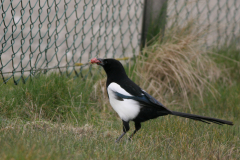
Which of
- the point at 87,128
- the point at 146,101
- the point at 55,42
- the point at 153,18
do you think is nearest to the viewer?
the point at 146,101

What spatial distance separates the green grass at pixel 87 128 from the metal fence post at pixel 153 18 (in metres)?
0.77

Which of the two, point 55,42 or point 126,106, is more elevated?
point 55,42

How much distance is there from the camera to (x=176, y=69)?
160 inches

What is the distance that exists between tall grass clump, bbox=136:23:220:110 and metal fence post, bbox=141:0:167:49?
156mm

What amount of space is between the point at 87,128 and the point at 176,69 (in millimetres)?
1606

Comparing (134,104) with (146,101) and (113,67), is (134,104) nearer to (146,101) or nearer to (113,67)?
(146,101)

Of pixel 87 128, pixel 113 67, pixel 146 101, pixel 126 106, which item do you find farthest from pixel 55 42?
pixel 146 101

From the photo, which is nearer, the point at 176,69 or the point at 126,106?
the point at 126,106

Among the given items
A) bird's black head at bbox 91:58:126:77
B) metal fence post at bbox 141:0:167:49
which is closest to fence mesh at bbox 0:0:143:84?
metal fence post at bbox 141:0:167:49

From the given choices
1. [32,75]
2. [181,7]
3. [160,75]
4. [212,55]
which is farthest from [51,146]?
[212,55]

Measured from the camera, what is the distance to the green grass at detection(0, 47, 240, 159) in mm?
2221

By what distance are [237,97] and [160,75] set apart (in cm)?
95

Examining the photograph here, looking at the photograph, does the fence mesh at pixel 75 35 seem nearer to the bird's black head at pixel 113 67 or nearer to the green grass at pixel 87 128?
the green grass at pixel 87 128

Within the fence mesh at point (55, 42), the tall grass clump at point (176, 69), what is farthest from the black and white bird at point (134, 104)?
the tall grass clump at point (176, 69)
